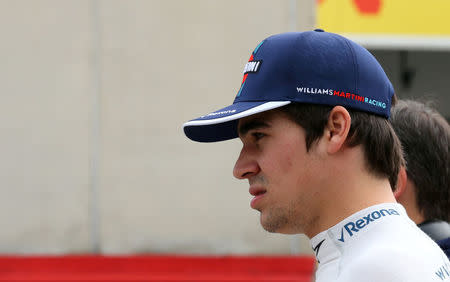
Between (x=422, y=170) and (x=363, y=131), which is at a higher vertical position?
(x=363, y=131)

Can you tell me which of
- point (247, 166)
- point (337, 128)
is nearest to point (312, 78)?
point (337, 128)

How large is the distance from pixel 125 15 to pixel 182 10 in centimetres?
63

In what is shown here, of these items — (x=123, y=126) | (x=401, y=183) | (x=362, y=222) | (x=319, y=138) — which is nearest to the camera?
(x=362, y=222)

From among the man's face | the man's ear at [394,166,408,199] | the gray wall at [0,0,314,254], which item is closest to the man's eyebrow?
the man's face

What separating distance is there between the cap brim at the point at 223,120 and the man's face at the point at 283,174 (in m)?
0.05

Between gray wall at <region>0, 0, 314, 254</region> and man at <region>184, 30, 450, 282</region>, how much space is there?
19.8ft

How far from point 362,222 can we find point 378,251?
12 cm

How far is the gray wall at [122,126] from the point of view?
24.8 feet

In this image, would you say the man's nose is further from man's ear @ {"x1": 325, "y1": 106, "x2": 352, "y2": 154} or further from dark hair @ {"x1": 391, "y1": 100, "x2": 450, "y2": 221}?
dark hair @ {"x1": 391, "y1": 100, "x2": 450, "y2": 221}

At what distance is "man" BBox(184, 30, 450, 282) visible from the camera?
147 centimetres

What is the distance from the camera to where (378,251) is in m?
1.29

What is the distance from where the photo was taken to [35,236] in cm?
754

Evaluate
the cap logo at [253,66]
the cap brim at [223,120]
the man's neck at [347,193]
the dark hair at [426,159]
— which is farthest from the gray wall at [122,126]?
the man's neck at [347,193]

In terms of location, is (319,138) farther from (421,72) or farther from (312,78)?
(421,72)
